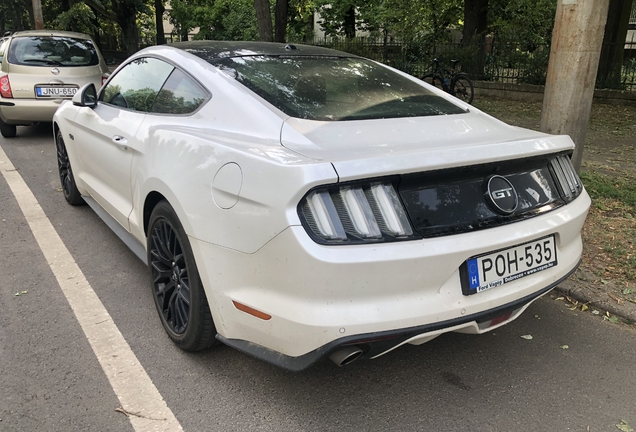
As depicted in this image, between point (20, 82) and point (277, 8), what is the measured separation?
771cm

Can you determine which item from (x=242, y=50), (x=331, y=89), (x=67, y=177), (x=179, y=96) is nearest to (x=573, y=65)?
(x=331, y=89)

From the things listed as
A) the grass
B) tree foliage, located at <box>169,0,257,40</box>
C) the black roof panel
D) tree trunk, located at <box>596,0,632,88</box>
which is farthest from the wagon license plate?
tree foliage, located at <box>169,0,257,40</box>

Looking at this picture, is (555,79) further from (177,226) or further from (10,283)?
(10,283)

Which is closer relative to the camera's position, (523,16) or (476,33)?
(476,33)

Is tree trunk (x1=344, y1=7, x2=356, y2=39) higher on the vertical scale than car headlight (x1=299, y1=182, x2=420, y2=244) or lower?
higher

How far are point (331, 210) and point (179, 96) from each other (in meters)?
1.53

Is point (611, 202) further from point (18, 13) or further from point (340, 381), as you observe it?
point (18, 13)

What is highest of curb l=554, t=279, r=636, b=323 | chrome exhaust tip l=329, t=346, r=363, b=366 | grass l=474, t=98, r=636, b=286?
chrome exhaust tip l=329, t=346, r=363, b=366

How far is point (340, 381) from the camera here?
8.59 ft

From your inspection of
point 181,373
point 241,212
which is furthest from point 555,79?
point 181,373

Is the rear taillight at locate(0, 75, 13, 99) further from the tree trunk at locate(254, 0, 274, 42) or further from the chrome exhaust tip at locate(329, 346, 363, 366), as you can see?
the chrome exhaust tip at locate(329, 346, 363, 366)

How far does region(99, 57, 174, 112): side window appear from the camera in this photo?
3.35 m

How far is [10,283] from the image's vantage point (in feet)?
11.9

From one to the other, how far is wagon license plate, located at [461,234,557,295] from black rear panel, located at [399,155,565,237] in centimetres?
13
